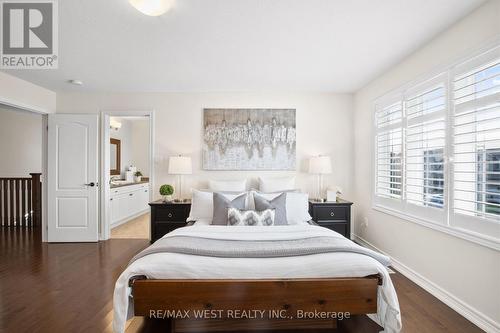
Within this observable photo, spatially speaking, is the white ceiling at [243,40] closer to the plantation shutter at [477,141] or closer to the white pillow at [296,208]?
the plantation shutter at [477,141]

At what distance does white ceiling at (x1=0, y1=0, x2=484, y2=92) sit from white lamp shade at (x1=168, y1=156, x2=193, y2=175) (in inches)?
46.5

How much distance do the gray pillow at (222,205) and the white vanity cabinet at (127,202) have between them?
8.31ft

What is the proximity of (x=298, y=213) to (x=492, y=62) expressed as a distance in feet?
7.86

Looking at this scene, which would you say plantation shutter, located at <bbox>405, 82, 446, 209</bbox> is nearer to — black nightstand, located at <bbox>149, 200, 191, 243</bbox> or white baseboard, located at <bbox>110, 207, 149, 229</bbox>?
black nightstand, located at <bbox>149, 200, 191, 243</bbox>

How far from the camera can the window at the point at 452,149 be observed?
6.36ft

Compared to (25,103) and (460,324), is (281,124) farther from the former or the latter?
(25,103)

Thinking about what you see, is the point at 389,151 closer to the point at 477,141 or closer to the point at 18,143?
the point at 477,141

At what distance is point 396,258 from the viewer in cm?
313

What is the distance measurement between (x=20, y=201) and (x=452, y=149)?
743 cm

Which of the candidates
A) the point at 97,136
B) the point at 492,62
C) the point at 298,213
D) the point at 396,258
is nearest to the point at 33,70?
the point at 97,136

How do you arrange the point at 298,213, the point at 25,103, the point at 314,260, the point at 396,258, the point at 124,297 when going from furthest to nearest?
the point at 25,103
the point at 298,213
the point at 396,258
the point at 314,260
the point at 124,297

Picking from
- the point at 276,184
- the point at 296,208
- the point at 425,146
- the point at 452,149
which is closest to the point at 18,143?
the point at 276,184

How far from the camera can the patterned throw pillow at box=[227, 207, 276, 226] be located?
293 centimetres

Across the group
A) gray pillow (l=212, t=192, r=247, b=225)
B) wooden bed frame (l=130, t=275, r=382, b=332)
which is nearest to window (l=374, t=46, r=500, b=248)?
wooden bed frame (l=130, t=275, r=382, b=332)
